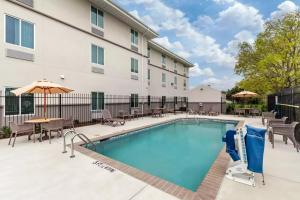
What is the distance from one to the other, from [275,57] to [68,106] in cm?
2040

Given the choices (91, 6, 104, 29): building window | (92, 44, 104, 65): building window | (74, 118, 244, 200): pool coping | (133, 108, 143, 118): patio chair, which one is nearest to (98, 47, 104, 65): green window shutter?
(92, 44, 104, 65): building window

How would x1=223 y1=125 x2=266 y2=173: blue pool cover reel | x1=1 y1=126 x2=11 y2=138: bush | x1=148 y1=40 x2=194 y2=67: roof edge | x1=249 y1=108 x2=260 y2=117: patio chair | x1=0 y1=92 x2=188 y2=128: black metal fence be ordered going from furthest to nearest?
1. x1=148 y1=40 x2=194 y2=67: roof edge
2. x1=249 y1=108 x2=260 y2=117: patio chair
3. x1=0 y1=92 x2=188 y2=128: black metal fence
4. x1=1 y1=126 x2=11 y2=138: bush
5. x1=223 y1=125 x2=266 y2=173: blue pool cover reel

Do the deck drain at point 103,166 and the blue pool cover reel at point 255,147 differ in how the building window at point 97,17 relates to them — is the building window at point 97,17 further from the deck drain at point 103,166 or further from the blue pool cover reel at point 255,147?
the blue pool cover reel at point 255,147

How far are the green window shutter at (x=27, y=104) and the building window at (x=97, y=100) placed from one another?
14.9ft

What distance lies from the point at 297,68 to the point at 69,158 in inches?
913

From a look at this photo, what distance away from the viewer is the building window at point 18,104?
9234 millimetres

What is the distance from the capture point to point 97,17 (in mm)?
14422

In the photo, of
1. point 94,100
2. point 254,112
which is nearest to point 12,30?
point 94,100

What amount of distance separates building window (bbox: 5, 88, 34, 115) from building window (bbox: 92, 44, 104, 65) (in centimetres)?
563

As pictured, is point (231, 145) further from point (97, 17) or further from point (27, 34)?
point (97, 17)

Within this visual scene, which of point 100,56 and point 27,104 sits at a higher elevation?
point 100,56

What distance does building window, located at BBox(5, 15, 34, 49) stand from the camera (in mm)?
9219

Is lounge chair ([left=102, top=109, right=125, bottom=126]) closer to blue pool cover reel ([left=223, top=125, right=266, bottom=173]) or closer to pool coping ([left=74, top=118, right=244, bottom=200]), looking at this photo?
pool coping ([left=74, top=118, right=244, bottom=200])

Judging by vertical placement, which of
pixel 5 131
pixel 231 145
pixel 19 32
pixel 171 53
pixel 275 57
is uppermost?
pixel 171 53
